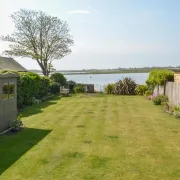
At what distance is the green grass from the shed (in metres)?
1.01

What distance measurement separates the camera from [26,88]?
23.3 meters

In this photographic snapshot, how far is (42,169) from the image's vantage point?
26.9 feet

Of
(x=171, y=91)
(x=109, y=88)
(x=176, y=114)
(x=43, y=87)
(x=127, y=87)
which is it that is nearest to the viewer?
(x=176, y=114)

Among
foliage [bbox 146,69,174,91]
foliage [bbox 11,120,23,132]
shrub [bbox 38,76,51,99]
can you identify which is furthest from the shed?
foliage [bbox 146,69,174,91]

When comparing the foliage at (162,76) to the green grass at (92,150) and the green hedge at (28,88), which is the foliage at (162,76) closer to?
the green grass at (92,150)

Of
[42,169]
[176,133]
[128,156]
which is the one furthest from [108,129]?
[42,169]

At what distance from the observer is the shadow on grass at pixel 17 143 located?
895 cm

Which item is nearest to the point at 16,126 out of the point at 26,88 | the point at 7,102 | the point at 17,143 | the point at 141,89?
the point at 7,102

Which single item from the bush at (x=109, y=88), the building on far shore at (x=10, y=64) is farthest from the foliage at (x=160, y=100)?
the building on far shore at (x=10, y=64)

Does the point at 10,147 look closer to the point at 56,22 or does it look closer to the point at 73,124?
the point at 73,124

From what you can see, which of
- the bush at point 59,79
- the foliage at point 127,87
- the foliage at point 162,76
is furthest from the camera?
the bush at point 59,79

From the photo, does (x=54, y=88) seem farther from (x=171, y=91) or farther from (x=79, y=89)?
(x=171, y=91)

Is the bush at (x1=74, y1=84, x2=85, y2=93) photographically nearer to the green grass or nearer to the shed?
the green grass

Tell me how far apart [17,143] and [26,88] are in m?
12.6
